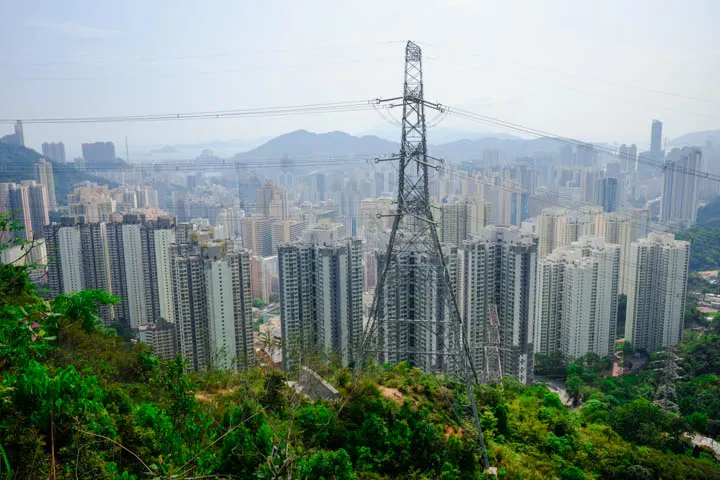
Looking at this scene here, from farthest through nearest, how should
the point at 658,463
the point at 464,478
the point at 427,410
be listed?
the point at 658,463 < the point at 427,410 < the point at 464,478

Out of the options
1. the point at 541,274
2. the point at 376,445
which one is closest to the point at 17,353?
the point at 376,445

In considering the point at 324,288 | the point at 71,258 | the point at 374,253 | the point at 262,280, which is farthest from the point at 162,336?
the point at 374,253

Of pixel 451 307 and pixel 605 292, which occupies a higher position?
pixel 451 307

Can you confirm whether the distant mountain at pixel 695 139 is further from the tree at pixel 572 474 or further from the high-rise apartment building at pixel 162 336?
the high-rise apartment building at pixel 162 336

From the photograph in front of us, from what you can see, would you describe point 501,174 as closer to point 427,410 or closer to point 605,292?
point 605,292

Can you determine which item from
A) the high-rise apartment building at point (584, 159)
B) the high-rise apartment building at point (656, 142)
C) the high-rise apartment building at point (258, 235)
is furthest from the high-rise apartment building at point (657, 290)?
the high-rise apartment building at point (258, 235)

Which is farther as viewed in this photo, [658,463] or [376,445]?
[658,463]

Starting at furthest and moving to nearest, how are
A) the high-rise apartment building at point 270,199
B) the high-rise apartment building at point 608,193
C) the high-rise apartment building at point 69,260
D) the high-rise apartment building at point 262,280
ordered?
the high-rise apartment building at point 270,199
the high-rise apartment building at point 608,193
the high-rise apartment building at point 262,280
the high-rise apartment building at point 69,260
